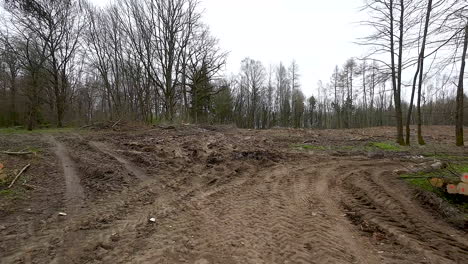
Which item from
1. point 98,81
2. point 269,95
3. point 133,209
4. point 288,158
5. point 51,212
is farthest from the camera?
point 269,95

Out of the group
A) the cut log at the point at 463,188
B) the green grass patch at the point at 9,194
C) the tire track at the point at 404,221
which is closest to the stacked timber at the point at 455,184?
the cut log at the point at 463,188

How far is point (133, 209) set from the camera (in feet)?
16.9

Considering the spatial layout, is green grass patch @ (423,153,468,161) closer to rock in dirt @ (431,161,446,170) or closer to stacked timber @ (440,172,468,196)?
rock in dirt @ (431,161,446,170)

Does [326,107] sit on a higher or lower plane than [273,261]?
higher

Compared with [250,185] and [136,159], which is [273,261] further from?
[136,159]

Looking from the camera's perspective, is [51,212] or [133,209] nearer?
[51,212]

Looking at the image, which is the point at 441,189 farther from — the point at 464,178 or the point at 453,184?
the point at 464,178

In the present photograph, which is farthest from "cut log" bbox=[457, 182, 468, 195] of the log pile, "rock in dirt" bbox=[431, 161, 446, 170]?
"rock in dirt" bbox=[431, 161, 446, 170]

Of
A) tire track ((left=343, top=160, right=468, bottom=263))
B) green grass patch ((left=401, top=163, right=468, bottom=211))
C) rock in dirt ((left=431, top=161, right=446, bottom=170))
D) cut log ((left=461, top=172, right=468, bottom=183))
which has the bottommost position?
tire track ((left=343, top=160, right=468, bottom=263))

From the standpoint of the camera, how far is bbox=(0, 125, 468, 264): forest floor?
11.8 ft

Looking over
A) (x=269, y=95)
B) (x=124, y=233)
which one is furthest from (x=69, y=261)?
(x=269, y=95)

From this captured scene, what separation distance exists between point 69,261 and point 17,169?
494 cm

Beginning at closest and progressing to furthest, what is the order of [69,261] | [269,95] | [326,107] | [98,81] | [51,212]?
1. [69,261]
2. [51,212]
3. [98,81]
4. [269,95]
5. [326,107]

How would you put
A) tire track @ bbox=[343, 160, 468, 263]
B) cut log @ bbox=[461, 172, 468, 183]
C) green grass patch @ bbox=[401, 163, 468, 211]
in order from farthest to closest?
1. green grass patch @ bbox=[401, 163, 468, 211]
2. cut log @ bbox=[461, 172, 468, 183]
3. tire track @ bbox=[343, 160, 468, 263]
